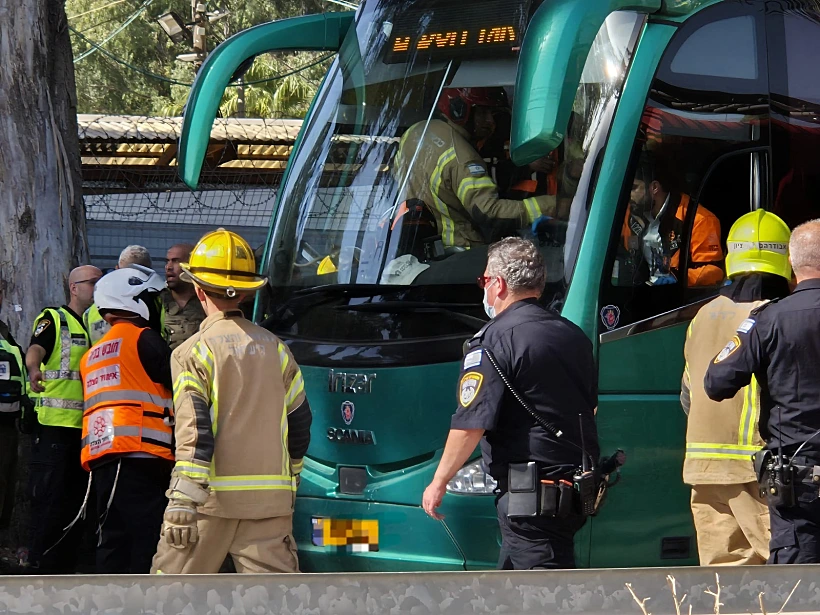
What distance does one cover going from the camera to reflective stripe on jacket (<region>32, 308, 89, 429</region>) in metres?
6.32

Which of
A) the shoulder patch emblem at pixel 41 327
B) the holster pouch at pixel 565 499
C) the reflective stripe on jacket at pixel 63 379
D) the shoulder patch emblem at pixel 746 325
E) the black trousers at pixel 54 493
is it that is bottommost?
the black trousers at pixel 54 493

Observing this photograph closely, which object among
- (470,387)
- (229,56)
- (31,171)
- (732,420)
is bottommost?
(732,420)

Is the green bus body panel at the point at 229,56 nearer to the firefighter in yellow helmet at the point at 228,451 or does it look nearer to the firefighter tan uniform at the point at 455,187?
the firefighter tan uniform at the point at 455,187

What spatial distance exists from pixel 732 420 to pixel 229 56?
2.92 meters

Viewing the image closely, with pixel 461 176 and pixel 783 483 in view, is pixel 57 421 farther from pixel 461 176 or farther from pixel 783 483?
pixel 783 483

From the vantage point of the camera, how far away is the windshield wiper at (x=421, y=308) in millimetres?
5082

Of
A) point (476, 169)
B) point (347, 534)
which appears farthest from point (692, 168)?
point (347, 534)

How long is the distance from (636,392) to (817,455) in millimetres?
917

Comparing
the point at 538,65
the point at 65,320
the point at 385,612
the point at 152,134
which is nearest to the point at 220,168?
the point at 152,134

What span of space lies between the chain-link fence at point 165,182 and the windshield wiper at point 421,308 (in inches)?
413

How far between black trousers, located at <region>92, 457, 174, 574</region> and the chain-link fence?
10278 millimetres

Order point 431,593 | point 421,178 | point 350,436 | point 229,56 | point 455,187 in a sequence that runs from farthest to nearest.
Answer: point 229,56, point 421,178, point 455,187, point 350,436, point 431,593

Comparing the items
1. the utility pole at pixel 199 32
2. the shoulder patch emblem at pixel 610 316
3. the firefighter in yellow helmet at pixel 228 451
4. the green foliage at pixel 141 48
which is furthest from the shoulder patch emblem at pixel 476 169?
the green foliage at pixel 141 48

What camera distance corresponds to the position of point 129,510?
5.25 meters
